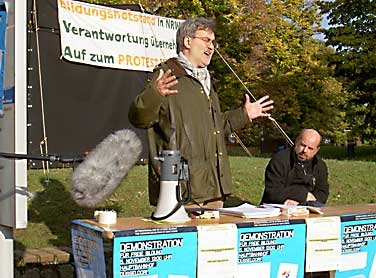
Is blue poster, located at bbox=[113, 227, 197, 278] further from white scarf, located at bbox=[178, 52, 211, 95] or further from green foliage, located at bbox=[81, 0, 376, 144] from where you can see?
green foliage, located at bbox=[81, 0, 376, 144]

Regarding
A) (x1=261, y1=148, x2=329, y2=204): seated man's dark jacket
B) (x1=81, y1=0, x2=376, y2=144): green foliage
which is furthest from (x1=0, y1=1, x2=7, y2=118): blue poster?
(x1=81, y1=0, x2=376, y2=144): green foliage

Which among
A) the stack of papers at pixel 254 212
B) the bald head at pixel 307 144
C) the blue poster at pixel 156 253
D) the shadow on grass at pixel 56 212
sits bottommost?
the shadow on grass at pixel 56 212

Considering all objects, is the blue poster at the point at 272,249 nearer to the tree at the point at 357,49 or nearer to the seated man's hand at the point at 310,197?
the seated man's hand at the point at 310,197

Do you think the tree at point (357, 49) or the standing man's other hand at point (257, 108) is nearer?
the standing man's other hand at point (257, 108)

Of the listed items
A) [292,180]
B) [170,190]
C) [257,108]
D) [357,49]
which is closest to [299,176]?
[292,180]

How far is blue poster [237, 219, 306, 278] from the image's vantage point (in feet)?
11.1

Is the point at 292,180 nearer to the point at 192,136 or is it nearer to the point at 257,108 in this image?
the point at 257,108

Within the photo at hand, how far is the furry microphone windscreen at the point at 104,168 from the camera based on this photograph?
2.98 metres

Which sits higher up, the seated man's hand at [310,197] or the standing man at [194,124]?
the standing man at [194,124]

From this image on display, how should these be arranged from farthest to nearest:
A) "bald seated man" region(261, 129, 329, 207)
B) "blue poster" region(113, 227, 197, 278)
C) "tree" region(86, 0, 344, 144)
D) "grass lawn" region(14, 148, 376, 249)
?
"tree" region(86, 0, 344, 144)
"grass lawn" region(14, 148, 376, 249)
"bald seated man" region(261, 129, 329, 207)
"blue poster" region(113, 227, 197, 278)

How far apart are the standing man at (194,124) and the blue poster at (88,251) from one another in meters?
0.62

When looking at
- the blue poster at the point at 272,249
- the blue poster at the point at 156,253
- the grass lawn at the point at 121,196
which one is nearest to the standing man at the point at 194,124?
the blue poster at the point at 272,249

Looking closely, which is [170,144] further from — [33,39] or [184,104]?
[33,39]

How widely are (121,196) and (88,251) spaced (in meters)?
4.44
